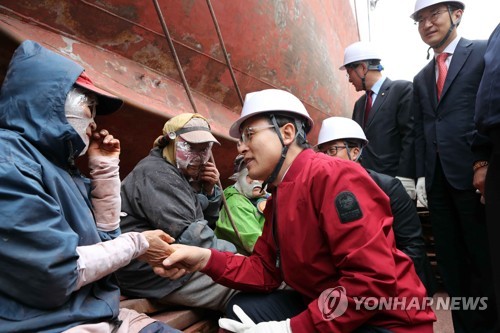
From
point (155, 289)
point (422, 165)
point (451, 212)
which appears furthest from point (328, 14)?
point (155, 289)

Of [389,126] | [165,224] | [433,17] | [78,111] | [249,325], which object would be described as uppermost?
[433,17]

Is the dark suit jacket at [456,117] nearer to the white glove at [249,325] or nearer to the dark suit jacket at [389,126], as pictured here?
the dark suit jacket at [389,126]

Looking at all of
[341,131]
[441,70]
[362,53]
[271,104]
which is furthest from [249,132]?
[362,53]

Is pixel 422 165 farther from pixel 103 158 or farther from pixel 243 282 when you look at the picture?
pixel 103 158

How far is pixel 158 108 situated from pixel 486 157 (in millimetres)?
2270

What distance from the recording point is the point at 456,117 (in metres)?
2.73

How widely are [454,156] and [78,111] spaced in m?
2.37

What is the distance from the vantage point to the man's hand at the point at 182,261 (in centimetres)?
190

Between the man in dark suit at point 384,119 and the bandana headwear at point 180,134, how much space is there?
5.70ft

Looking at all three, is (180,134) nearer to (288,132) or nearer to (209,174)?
(209,174)

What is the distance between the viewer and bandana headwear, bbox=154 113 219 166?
2.72m

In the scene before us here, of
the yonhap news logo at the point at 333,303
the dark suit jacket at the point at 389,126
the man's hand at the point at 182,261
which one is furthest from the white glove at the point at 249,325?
the dark suit jacket at the point at 389,126

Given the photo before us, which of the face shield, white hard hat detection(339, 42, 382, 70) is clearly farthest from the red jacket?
white hard hat detection(339, 42, 382, 70)

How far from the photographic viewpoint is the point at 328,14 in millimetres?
6488
